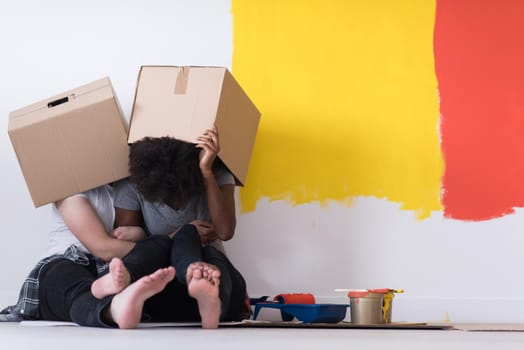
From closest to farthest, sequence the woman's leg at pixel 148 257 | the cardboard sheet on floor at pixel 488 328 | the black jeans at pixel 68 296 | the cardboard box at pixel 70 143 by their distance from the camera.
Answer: the black jeans at pixel 68 296
the woman's leg at pixel 148 257
the cardboard sheet on floor at pixel 488 328
the cardboard box at pixel 70 143

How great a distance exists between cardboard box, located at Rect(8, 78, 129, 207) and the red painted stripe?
3.85 ft

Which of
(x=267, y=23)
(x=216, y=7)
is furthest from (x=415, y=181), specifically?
(x=216, y=7)

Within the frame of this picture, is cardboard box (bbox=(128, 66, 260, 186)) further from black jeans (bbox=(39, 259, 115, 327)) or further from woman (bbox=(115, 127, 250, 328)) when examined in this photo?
black jeans (bbox=(39, 259, 115, 327))

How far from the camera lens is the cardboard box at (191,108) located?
2027 millimetres

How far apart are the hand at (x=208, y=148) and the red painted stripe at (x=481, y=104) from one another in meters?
0.94

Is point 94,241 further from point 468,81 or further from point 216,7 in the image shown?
point 468,81

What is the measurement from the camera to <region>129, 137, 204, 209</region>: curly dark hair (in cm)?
190

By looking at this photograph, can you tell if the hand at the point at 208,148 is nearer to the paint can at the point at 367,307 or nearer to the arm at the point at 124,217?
the arm at the point at 124,217

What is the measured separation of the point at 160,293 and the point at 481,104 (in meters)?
1.37

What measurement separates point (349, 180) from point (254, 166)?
0.33 meters

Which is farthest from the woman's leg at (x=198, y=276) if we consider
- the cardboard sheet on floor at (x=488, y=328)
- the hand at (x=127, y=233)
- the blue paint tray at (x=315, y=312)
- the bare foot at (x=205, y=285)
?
the cardboard sheet on floor at (x=488, y=328)

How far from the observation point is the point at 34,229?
2.50 m

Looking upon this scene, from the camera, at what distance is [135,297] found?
148cm

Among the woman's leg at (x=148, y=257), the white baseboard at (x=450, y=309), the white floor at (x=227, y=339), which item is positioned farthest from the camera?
the white baseboard at (x=450, y=309)
